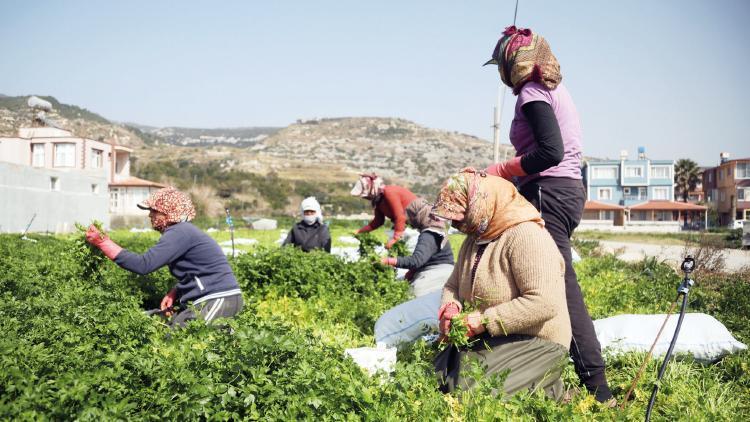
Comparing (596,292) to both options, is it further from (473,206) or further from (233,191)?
(233,191)

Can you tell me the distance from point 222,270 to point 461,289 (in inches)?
78.9

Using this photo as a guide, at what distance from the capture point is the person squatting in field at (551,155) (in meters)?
3.15

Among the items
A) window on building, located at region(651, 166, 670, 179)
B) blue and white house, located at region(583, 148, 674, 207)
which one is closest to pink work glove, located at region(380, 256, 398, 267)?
blue and white house, located at region(583, 148, 674, 207)

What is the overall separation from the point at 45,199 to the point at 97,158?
1219 cm

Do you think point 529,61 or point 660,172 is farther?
point 660,172

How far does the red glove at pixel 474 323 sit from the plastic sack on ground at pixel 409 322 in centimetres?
110

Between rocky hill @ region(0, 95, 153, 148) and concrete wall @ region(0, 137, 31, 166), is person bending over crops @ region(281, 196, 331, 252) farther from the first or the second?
rocky hill @ region(0, 95, 153, 148)

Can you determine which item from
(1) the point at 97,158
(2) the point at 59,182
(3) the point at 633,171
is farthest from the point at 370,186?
(3) the point at 633,171

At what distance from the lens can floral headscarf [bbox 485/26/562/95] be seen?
3189 mm

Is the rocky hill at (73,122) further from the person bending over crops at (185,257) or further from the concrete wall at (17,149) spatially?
the person bending over crops at (185,257)

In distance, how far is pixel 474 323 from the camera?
2.99 meters

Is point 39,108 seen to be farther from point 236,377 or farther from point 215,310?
point 236,377

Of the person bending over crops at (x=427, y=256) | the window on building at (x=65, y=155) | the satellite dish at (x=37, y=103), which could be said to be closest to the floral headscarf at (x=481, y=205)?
the person bending over crops at (x=427, y=256)

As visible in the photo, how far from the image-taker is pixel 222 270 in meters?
4.48
